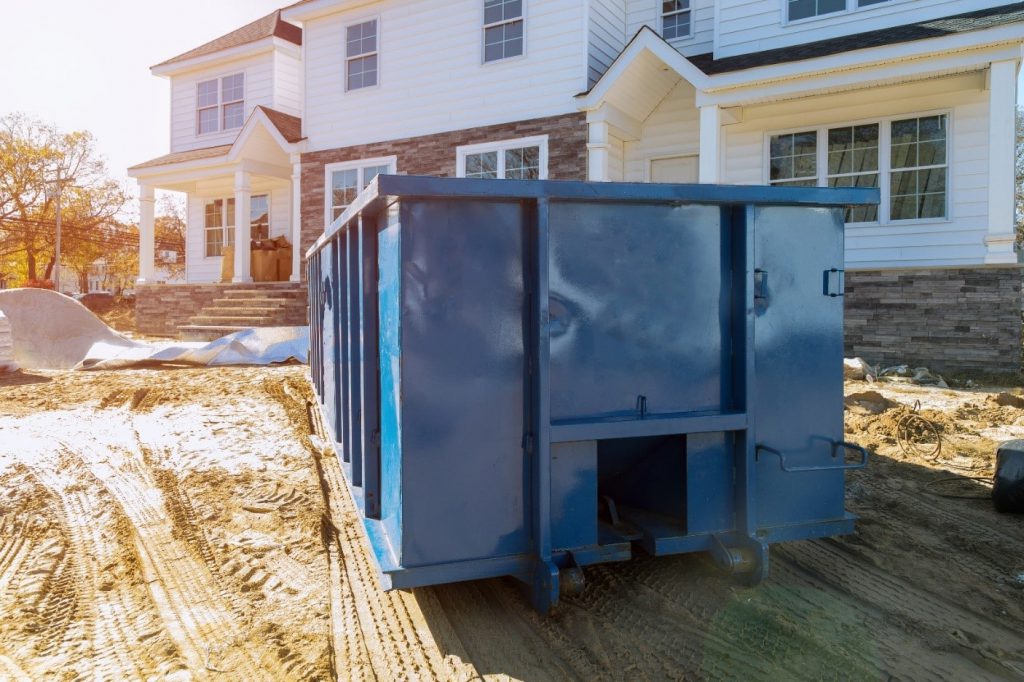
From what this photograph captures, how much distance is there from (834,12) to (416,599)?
1310 cm

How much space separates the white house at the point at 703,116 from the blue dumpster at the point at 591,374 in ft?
29.1

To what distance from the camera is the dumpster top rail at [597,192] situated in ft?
9.41

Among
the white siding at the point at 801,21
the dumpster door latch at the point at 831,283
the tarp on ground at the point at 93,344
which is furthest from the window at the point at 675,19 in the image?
the dumpster door latch at the point at 831,283

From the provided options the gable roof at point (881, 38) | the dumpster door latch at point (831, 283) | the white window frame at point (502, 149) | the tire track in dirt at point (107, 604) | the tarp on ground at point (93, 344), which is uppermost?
the gable roof at point (881, 38)

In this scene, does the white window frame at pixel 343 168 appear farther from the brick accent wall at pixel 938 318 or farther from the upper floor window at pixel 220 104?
the brick accent wall at pixel 938 318

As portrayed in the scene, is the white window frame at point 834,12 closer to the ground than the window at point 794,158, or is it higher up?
higher up

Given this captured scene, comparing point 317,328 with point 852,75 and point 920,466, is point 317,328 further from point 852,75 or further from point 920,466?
point 852,75

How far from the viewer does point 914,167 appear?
11.9m

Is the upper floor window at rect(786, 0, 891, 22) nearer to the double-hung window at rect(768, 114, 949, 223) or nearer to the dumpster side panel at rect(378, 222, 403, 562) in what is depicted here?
the double-hung window at rect(768, 114, 949, 223)

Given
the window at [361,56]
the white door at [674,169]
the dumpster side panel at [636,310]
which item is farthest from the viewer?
the window at [361,56]

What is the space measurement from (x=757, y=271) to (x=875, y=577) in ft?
5.36

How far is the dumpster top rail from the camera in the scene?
287cm

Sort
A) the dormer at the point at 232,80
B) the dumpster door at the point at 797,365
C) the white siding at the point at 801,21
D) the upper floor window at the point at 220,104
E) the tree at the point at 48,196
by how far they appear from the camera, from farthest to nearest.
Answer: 1. the tree at the point at 48,196
2. the upper floor window at the point at 220,104
3. the dormer at the point at 232,80
4. the white siding at the point at 801,21
5. the dumpster door at the point at 797,365

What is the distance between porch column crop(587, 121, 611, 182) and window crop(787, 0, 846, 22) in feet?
12.5
